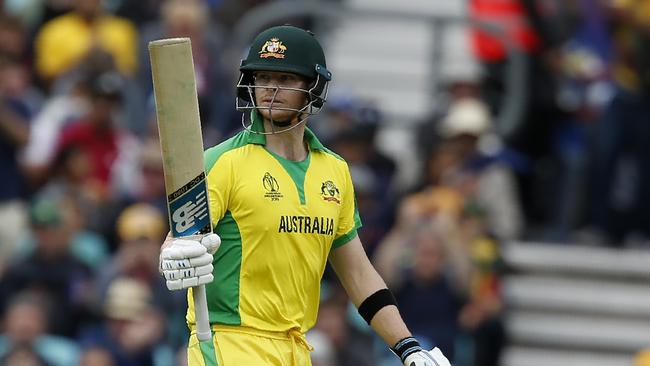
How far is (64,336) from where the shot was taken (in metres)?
12.2

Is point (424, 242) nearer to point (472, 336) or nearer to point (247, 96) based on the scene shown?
point (472, 336)

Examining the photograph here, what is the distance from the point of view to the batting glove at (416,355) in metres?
7.77

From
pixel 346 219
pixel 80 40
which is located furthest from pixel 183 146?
pixel 80 40

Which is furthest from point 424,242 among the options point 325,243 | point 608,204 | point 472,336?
point 325,243

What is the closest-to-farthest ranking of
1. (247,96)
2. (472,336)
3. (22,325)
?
(247,96) → (22,325) → (472,336)

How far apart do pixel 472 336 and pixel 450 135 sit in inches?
60.8

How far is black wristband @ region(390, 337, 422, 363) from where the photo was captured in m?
7.89

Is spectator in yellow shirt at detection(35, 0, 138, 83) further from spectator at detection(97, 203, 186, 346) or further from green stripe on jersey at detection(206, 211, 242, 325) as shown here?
green stripe on jersey at detection(206, 211, 242, 325)

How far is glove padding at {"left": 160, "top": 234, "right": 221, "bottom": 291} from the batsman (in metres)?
0.21

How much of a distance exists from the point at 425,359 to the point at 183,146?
140 cm

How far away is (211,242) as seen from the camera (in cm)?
732

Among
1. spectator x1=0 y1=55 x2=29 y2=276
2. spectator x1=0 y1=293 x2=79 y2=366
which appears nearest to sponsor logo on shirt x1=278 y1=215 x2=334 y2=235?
spectator x1=0 y1=293 x2=79 y2=366

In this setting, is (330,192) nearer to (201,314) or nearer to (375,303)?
(375,303)

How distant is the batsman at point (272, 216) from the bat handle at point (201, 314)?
0.30ft
